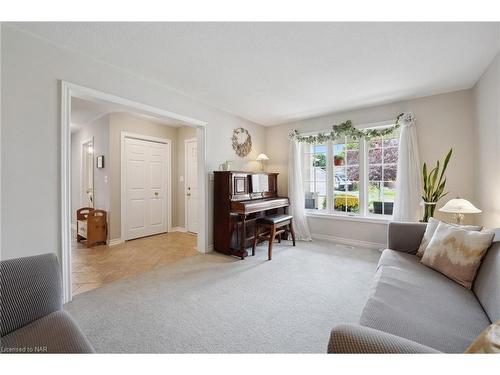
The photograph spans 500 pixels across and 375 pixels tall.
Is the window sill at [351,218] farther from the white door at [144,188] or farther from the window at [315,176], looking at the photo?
the white door at [144,188]

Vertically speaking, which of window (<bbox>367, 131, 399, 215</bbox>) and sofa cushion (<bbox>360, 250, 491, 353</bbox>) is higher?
window (<bbox>367, 131, 399, 215</bbox>)

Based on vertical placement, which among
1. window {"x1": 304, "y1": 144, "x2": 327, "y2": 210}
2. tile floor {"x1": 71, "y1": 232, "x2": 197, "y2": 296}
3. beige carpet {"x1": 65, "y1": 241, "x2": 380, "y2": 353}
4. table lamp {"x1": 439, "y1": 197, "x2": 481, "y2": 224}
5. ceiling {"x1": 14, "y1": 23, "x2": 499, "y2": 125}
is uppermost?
ceiling {"x1": 14, "y1": 23, "x2": 499, "y2": 125}

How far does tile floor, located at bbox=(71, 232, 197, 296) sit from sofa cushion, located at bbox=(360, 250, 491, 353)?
2.63 m

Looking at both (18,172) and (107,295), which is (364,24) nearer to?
(18,172)

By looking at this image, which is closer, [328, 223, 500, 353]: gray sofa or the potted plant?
[328, 223, 500, 353]: gray sofa

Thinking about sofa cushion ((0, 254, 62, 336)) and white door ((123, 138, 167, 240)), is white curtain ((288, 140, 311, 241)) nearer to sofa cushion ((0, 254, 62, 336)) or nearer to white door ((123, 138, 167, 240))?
white door ((123, 138, 167, 240))

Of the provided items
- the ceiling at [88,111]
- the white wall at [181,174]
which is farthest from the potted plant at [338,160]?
the white wall at [181,174]

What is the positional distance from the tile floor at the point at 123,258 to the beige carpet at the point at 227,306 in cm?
25

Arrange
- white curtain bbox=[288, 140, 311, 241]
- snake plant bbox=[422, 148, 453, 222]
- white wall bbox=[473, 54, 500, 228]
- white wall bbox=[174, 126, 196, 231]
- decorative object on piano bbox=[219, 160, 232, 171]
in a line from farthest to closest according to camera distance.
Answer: white wall bbox=[174, 126, 196, 231] → white curtain bbox=[288, 140, 311, 241] → decorative object on piano bbox=[219, 160, 232, 171] → snake plant bbox=[422, 148, 453, 222] → white wall bbox=[473, 54, 500, 228]

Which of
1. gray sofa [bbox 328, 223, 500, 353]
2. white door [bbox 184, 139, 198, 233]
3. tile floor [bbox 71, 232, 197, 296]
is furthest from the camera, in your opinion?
white door [bbox 184, 139, 198, 233]

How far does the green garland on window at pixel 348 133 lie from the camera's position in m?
3.33

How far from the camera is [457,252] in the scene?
5.13 feet

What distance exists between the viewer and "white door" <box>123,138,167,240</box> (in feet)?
14.0

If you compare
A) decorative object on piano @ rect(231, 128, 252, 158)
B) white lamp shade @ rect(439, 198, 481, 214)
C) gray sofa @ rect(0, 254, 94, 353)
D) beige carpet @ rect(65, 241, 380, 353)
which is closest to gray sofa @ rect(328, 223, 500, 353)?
beige carpet @ rect(65, 241, 380, 353)
